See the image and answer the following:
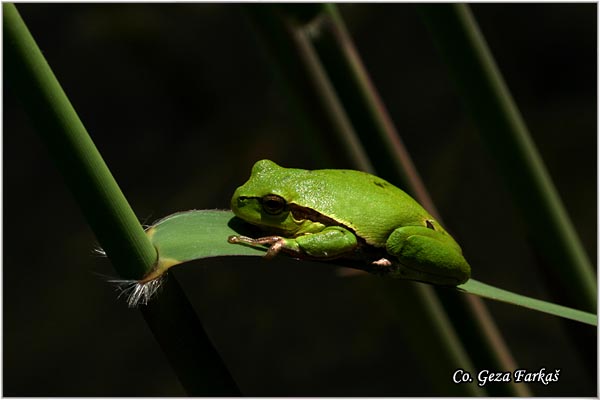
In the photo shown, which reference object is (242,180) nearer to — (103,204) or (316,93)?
(316,93)

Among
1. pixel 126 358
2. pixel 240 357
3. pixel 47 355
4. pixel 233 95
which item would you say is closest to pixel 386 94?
pixel 233 95

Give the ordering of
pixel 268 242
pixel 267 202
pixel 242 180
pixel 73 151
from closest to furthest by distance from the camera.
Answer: pixel 73 151 < pixel 268 242 < pixel 267 202 < pixel 242 180

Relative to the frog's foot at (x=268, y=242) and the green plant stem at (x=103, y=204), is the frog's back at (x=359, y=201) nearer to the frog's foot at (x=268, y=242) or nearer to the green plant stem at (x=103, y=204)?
the frog's foot at (x=268, y=242)

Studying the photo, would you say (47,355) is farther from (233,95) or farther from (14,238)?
(233,95)

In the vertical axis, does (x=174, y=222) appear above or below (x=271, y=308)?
above

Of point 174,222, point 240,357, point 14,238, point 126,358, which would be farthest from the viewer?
point 14,238

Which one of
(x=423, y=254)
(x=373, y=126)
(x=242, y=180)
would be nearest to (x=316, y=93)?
(x=373, y=126)

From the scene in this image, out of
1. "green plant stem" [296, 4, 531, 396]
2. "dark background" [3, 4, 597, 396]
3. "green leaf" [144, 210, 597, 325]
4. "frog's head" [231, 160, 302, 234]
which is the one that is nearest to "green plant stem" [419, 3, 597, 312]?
"green plant stem" [296, 4, 531, 396]
